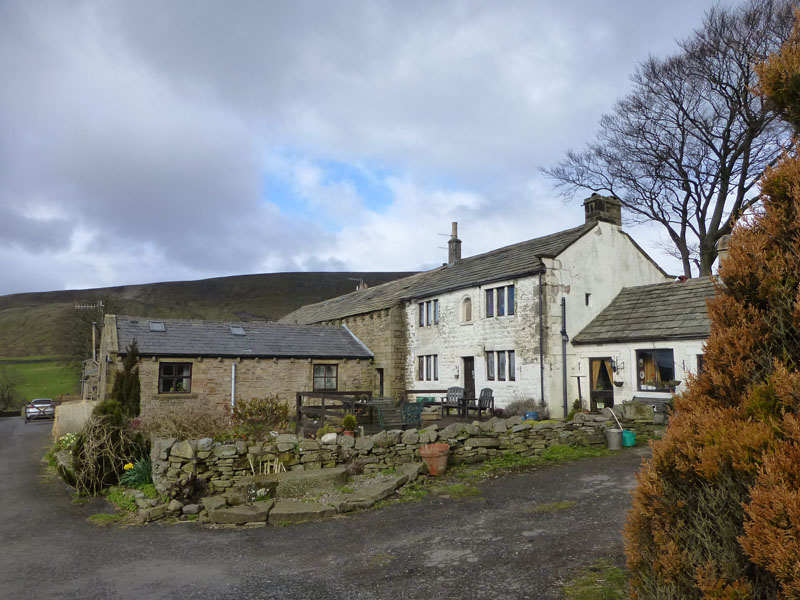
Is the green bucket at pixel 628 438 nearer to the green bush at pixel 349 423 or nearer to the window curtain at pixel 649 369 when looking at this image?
the window curtain at pixel 649 369

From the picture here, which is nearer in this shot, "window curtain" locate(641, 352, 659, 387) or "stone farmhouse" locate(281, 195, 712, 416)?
"window curtain" locate(641, 352, 659, 387)

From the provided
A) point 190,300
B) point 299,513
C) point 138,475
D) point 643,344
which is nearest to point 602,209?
point 643,344

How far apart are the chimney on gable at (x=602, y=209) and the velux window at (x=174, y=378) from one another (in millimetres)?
16522

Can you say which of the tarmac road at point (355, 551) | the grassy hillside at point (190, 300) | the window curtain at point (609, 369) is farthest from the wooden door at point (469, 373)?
the grassy hillside at point (190, 300)

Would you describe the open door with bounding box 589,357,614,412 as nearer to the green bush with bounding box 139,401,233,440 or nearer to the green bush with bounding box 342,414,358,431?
the green bush with bounding box 342,414,358,431

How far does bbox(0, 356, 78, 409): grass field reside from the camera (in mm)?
57894

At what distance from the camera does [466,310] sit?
75.4 feet

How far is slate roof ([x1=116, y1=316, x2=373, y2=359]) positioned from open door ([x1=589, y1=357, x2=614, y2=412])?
1073 centimetres

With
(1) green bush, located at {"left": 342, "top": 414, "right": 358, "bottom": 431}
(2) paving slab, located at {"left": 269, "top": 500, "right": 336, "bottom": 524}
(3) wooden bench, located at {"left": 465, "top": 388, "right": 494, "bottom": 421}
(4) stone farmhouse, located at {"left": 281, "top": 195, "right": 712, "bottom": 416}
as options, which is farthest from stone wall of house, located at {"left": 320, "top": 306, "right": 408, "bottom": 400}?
(2) paving slab, located at {"left": 269, "top": 500, "right": 336, "bottom": 524}

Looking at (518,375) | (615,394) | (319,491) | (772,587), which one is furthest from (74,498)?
(615,394)

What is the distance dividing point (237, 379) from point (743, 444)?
20704mm

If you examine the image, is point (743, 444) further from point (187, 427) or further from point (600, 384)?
point (600, 384)

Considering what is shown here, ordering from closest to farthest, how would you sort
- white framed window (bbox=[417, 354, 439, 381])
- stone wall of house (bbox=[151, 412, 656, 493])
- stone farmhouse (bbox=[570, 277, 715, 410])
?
1. stone wall of house (bbox=[151, 412, 656, 493])
2. stone farmhouse (bbox=[570, 277, 715, 410])
3. white framed window (bbox=[417, 354, 439, 381])

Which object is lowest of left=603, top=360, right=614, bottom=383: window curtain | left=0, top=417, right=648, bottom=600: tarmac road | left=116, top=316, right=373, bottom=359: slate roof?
left=0, top=417, right=648, bottom=600: tarmac road
